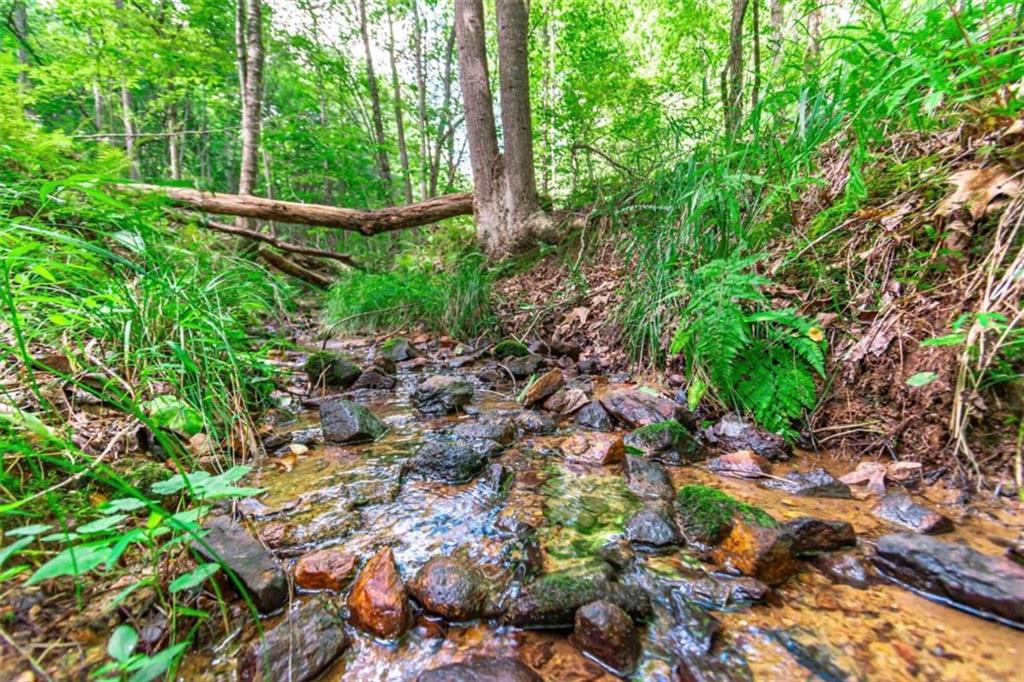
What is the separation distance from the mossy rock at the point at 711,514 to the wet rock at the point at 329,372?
2.36 m

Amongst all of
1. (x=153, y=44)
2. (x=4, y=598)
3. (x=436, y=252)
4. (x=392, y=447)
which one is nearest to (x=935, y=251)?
(x=392, y=447)

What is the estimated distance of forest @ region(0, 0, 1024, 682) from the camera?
907 millimetres

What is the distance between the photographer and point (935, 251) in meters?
1.58

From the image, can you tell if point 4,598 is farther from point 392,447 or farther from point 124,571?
point 392,447

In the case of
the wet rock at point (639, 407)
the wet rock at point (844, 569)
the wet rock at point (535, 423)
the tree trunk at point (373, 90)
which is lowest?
the wet rock at point (844, 569)

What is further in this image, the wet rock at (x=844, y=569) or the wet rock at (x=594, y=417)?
the wet rock at (x=594, y=417)

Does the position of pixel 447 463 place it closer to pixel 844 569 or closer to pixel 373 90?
pixel 844 569

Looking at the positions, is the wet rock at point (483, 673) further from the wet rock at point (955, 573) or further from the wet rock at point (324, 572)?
the wet rock at point (955, 573)

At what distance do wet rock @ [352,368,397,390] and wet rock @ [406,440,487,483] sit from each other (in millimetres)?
1292

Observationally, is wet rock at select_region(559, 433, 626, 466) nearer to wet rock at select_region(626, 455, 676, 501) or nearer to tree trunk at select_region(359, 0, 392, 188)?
wet rock at select_region(626, 455, 676, 501)

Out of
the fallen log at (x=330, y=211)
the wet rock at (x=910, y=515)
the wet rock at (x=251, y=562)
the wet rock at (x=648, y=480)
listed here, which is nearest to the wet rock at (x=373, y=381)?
the wet rock at (x=251, y=562)

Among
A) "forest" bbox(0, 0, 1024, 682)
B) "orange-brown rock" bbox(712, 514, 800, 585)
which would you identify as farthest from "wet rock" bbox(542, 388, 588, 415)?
"orange-brown rock" bbox(712, 514, 800, 585)

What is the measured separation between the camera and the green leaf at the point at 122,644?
62cm

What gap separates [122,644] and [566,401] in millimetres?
1999
